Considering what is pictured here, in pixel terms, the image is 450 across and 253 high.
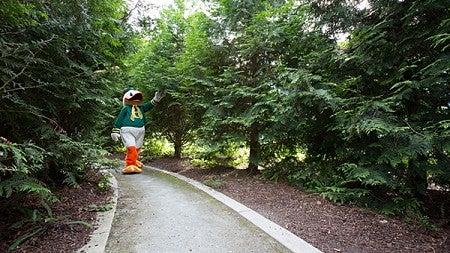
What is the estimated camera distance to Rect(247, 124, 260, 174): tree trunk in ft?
19.2

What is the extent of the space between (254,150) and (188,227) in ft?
11.0

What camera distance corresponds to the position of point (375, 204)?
4.10m

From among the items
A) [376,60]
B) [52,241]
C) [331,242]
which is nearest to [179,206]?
[52,241]

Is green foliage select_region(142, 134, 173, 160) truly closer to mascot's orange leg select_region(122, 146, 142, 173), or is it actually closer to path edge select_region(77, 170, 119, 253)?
mascot's orange leg select_region(122, 146, 142, 173)

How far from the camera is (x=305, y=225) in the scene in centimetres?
338

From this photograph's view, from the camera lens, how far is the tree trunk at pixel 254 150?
231 inches

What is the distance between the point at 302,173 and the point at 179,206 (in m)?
2.64

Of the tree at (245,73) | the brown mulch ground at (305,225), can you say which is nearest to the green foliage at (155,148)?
the tree at (245,73)

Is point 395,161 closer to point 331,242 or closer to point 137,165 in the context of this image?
point 331,242

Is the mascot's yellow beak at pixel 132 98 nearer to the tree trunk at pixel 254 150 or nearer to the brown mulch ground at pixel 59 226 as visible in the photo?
the brown mulch ground at pixel 59 226

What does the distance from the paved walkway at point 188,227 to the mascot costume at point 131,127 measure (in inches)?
45.5

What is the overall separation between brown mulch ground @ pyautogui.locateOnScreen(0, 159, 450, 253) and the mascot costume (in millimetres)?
1272

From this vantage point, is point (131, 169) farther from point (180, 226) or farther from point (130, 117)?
point (180, 226)

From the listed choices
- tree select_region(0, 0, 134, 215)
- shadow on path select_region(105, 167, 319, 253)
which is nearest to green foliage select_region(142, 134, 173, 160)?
shadow on path select_region(105, 167, 319, 253)
